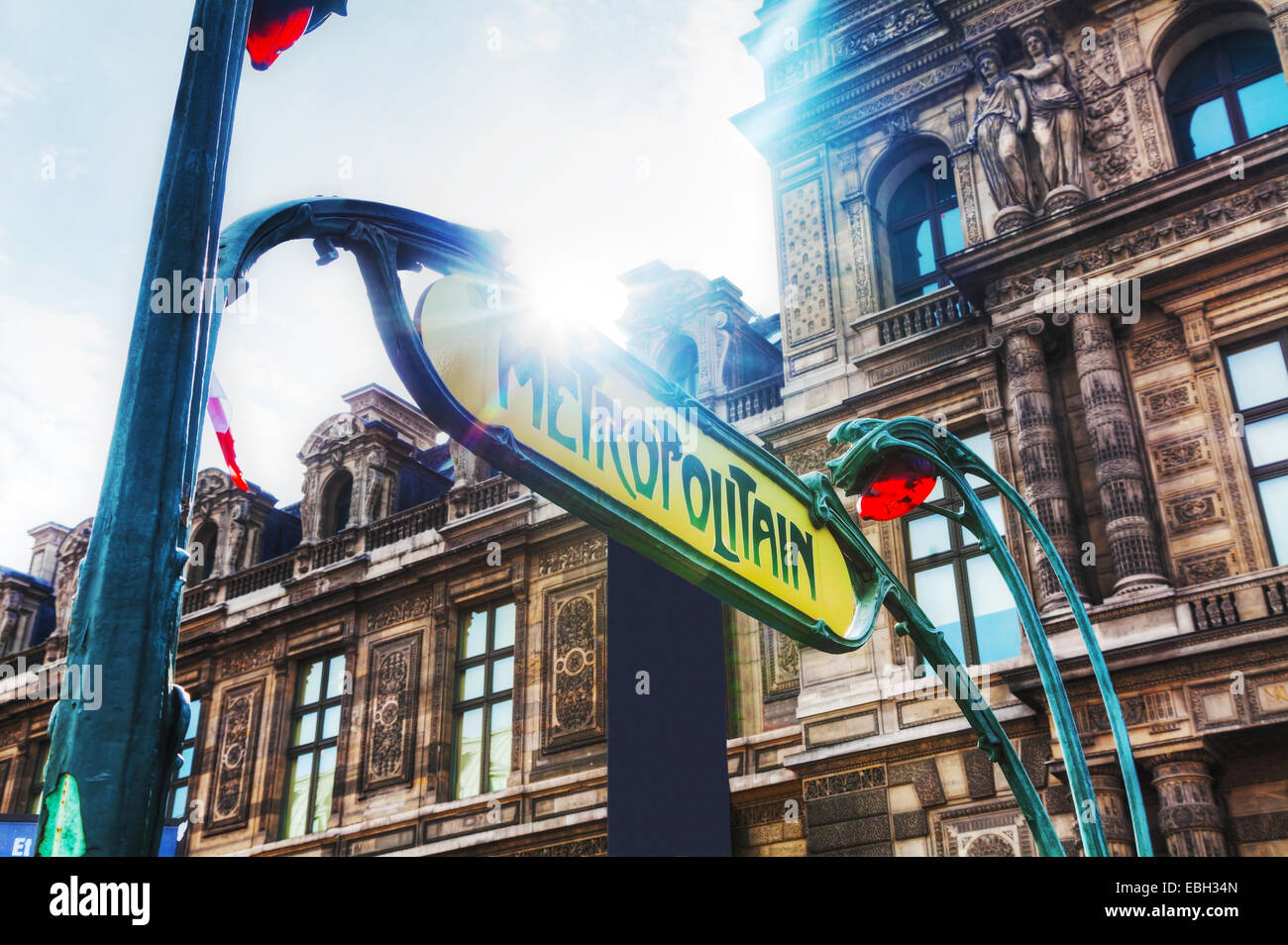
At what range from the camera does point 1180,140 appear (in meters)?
16.9

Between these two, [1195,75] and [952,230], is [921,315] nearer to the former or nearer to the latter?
[952,230]

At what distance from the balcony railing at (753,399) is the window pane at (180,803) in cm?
1255

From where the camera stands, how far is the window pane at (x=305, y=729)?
2253 centimetres

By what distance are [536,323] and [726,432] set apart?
1183mm

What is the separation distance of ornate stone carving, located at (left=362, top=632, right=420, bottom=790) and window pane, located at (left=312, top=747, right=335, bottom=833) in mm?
949

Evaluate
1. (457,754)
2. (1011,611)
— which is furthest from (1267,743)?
(457,754)

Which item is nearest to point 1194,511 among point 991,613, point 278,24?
point 991,613

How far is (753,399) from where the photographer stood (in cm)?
1978

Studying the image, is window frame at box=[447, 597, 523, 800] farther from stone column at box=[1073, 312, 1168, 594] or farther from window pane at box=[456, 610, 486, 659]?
stone column at box=[1073, 312, 1168, 594]

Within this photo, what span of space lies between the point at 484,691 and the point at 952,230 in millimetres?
10424

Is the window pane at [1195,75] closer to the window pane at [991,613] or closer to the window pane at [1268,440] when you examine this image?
the window pane at [1268,440]

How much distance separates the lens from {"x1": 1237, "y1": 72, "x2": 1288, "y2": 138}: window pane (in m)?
16.0

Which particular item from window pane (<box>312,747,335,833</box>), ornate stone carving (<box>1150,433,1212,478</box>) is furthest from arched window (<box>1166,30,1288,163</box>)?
window pane (<box>312,747,335,833</box>)
